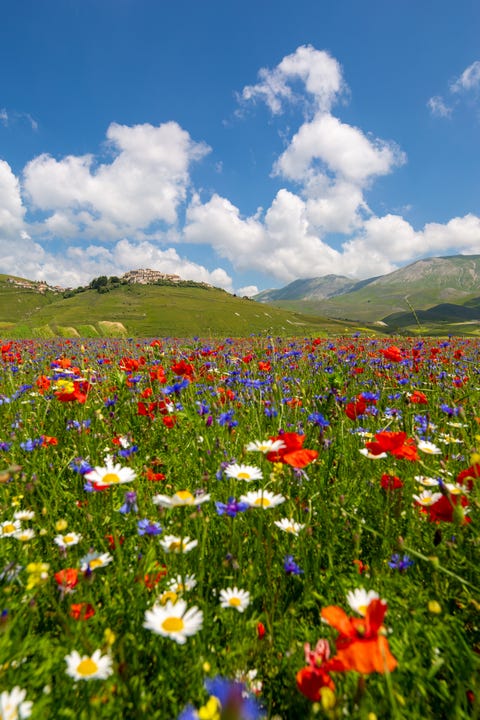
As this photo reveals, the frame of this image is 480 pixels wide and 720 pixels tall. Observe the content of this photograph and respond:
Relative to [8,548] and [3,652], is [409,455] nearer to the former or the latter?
[3,652]

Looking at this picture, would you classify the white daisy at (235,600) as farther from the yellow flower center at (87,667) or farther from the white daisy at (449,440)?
the white daisy at (449,440)

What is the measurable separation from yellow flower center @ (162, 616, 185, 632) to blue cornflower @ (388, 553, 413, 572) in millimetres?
1126

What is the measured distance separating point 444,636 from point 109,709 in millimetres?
1354

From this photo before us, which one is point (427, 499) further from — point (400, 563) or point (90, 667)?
point (90, 667)

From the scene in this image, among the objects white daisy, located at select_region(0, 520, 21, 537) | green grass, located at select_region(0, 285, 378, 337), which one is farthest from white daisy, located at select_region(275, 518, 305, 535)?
green grass, located at select_region(0, 285, 378, 337)

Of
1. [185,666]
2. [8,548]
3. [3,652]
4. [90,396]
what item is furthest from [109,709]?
[90,396]

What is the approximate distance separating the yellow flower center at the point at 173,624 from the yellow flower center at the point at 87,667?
252 mm

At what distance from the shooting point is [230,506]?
1.83 m

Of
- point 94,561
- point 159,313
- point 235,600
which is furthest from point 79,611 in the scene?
point 159,313

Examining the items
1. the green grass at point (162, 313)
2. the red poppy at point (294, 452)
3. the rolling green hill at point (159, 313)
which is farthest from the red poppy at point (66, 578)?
the green grass at point (162, 313)

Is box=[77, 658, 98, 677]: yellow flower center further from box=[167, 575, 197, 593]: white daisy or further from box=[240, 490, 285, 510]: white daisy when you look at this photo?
box=[240, 490, 285, 510]: white daisy

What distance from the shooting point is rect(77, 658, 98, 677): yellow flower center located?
1.21 meters

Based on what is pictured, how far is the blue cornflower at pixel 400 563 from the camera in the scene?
187cm

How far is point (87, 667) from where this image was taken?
1.23 metres
